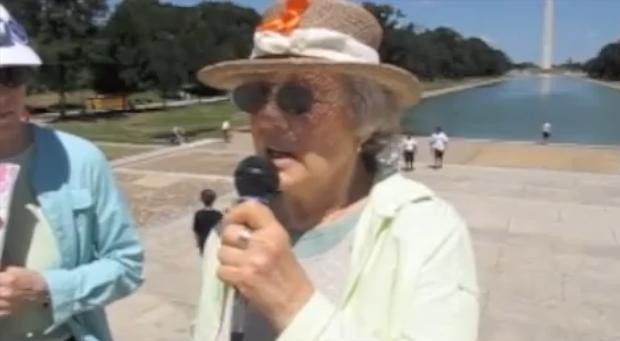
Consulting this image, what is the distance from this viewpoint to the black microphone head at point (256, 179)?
4.47 ft

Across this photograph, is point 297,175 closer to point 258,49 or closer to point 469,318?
point 258,49

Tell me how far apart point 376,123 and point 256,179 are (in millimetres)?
371

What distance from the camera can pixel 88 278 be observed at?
2234mm

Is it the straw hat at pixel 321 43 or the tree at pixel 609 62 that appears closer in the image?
the straw hat at pixel 321 43

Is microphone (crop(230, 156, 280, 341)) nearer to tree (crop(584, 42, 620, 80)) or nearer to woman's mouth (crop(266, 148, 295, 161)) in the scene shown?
woman's mouth (crop(266, 148, 295, 161))

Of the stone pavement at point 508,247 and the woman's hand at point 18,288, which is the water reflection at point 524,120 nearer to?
the stone pavement at point 508,247

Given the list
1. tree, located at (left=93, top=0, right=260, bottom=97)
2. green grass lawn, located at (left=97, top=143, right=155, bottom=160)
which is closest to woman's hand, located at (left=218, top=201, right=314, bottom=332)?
green grass lawn, located at (left=97, top=143, right=155, bottom=160)

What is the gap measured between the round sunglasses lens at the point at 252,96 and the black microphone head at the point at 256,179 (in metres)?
0.17

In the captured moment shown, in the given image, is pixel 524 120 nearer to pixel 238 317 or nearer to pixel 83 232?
pixel 83 232

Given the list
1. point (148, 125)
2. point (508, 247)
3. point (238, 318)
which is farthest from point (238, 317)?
point (148, 125)

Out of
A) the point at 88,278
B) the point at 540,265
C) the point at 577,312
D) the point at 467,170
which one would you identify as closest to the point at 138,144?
the point at 467,170

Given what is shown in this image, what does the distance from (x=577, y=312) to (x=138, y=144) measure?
22.2 m

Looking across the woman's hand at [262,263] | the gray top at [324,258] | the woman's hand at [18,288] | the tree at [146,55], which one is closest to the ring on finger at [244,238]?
the woman's hand at [262,263]

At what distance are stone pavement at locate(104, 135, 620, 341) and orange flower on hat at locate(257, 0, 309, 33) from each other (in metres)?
6.07
